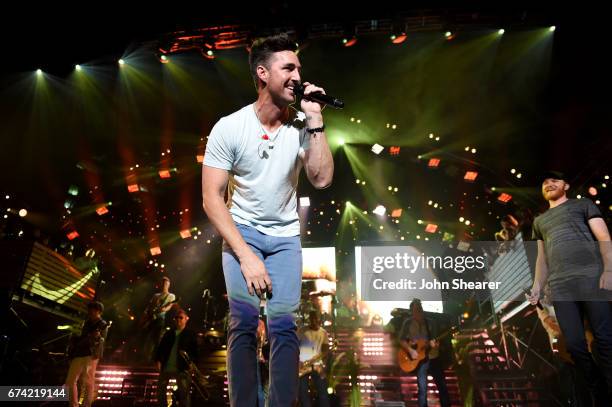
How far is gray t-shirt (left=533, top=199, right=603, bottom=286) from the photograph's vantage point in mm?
3281

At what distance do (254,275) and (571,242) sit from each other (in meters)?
3.15

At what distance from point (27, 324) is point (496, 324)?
32.3 ft

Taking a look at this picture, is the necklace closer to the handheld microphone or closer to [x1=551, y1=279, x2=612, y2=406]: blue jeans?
the handheld microphone

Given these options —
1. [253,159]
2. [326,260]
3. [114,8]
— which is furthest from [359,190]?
[253,159]

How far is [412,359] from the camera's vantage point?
6.67m

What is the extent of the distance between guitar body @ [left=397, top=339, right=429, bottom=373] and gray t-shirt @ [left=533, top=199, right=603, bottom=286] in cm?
346

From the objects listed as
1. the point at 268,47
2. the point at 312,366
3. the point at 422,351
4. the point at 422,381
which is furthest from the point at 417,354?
the point at 268,47

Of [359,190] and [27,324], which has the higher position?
[359,190]

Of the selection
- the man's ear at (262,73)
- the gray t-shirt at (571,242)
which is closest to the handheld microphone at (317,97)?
the man's ear at (262,73)

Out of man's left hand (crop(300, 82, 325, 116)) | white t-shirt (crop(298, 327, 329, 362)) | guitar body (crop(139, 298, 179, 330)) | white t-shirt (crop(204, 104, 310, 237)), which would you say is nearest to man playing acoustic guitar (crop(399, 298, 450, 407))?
white t-shirt (crop(298, 327, 329, 362))

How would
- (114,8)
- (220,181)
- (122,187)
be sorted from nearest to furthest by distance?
(220,181)
(114,8)
(122,187)

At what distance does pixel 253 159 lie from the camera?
193 cm

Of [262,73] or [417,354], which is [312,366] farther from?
[262,73]

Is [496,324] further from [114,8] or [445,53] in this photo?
[114,8]
